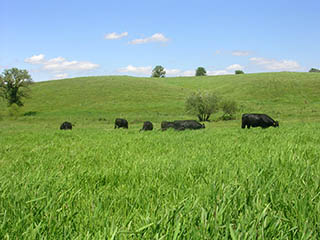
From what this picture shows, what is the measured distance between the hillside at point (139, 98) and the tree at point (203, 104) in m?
4.24

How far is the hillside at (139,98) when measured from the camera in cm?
5306

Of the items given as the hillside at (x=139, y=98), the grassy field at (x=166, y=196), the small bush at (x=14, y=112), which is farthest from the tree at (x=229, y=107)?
the small bush at (x=14, y=112)

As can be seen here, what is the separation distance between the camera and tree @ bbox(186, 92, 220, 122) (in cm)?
4312

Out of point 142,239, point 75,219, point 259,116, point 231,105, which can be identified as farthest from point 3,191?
point 231,105

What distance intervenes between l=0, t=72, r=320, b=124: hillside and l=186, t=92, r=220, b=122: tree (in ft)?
13.9

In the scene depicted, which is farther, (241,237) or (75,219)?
(75,219)

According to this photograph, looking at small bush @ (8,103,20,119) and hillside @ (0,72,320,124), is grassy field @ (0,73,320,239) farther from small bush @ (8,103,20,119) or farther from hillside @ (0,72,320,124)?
small bush @ (8,103,20,119)

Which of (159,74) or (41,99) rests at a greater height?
(159,74)

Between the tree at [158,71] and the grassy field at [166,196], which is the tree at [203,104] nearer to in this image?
the grassy field at [166,196]

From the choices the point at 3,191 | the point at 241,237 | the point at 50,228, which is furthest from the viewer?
the point at 3,191

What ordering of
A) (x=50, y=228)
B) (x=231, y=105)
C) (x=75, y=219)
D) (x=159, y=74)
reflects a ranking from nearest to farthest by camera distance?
1. (x=50, y=228)
2. (x=75, y=219)
3. (x=231, y=105)
4. (x=159, y=74)

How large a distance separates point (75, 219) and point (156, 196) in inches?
32.6

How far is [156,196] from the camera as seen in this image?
7.85 ft

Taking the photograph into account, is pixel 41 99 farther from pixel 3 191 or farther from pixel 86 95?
pixel 3 191
